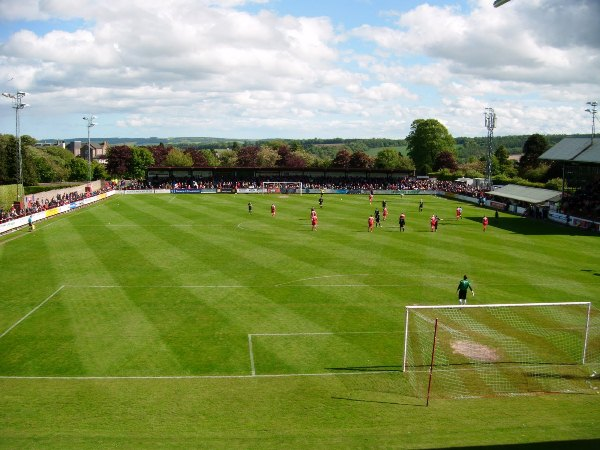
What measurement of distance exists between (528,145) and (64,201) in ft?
326

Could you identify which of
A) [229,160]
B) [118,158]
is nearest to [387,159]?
[229,160]

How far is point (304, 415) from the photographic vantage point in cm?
1522

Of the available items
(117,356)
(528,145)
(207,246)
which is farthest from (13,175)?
(528,145)

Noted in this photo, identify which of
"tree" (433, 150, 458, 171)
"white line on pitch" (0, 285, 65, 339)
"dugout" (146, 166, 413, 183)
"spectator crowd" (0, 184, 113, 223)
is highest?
"tree" (433, 150, 458, 171)

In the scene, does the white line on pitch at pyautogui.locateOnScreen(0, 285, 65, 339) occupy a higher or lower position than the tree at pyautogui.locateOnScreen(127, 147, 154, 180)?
lower

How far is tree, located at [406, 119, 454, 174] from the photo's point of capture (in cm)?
13262

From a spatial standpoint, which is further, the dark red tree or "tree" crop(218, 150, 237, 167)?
"tree" crop(218, 150, 237, 167)

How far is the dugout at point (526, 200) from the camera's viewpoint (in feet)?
199

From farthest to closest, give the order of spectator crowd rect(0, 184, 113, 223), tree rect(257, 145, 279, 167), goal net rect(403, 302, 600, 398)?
1. tree rect(257, 145, 279, 167)
2. spectator crowd rect(0, 184, 113, 223)
3. goal net rect(403, 302, 600, 398)

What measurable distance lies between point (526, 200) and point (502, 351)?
47.5 m

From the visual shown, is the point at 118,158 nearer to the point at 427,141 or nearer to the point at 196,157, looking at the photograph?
the point at 196,157

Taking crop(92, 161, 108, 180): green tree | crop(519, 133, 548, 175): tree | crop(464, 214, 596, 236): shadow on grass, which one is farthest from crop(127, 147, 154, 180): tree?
crop(464, 214, 596, 236): shadow on grass

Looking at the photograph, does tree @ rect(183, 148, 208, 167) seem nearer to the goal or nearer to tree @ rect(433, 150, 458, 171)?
the goal

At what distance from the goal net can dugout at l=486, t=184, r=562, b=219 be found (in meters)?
38.7
